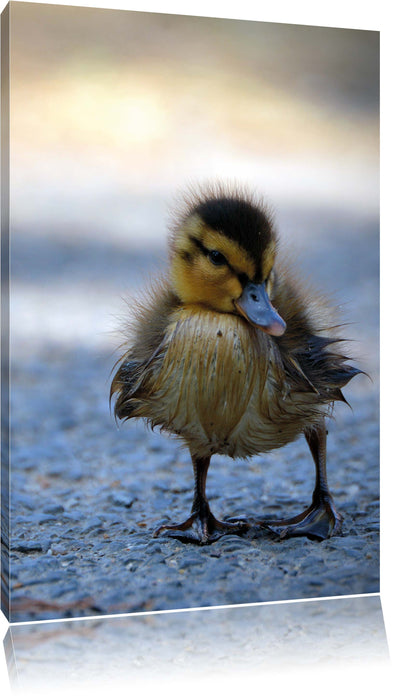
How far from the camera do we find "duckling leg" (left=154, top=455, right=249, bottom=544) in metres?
3.04

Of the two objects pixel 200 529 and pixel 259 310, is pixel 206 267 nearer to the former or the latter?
pixel 259 310

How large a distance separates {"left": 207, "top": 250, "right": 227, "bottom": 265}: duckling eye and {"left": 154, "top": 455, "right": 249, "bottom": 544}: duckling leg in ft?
2.04

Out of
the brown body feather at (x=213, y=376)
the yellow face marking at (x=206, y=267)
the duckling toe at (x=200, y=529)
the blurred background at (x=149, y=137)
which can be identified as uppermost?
the blurred background at (x=149, y=137)

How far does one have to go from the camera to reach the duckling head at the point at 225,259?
2.86 metres

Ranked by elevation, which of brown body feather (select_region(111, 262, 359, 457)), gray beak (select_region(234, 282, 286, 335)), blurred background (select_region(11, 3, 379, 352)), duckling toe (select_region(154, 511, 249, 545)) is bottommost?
duckling toe (select_region(154, 511, 249, 545))

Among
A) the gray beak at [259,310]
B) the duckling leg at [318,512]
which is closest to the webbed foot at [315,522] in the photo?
the duckling leg at [318,512]

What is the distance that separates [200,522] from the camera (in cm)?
306

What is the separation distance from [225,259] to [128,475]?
28.6 inches

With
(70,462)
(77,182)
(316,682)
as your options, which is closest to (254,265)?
(77,182)

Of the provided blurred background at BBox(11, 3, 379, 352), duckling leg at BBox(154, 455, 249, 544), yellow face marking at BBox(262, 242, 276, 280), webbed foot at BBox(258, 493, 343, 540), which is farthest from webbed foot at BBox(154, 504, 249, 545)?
yellow face marking at BBox(262, 242, 276, 280)

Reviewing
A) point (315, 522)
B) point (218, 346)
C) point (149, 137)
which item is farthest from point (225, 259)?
point (315, 522)

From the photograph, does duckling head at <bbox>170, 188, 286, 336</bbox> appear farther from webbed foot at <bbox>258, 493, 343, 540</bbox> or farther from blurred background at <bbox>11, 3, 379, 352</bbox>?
webbed foot at <bbox>258, 493, 343, 540</bbox>

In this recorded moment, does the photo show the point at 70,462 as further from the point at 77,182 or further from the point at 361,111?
the point at 361,111

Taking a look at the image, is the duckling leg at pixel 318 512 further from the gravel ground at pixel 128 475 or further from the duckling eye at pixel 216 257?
the duckling eye at pixel 216 257
